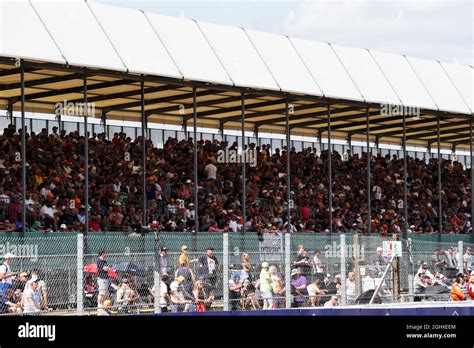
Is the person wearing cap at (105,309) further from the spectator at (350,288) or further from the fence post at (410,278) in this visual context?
the fence post at (410,278)

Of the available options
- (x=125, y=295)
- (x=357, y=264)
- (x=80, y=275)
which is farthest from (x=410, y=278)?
(x=80, y=275)

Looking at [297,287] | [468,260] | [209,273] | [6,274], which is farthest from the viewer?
[468,260]

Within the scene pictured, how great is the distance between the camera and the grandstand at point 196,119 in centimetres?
2380

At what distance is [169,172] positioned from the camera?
29.9 m

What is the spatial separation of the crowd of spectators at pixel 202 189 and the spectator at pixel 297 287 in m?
5.82

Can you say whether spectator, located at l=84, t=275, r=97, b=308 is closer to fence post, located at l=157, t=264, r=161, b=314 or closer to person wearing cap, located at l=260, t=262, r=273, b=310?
fence post, located at l=157, t=264, r=161, b=314

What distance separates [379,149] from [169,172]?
14.3m

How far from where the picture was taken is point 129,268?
17266mm

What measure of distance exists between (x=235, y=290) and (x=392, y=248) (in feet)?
13.0

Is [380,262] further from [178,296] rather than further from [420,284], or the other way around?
[178,296]
